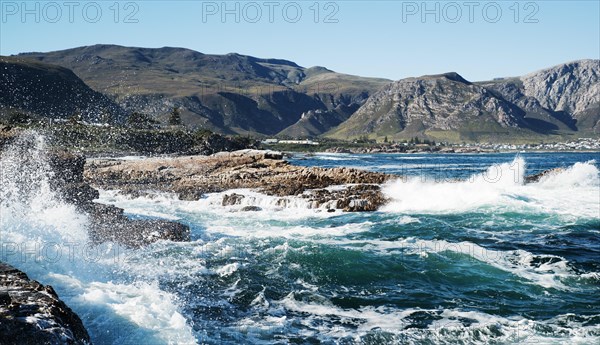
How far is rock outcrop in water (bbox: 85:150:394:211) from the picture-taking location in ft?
118

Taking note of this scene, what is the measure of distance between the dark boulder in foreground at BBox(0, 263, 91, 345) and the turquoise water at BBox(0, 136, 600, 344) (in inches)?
80.5

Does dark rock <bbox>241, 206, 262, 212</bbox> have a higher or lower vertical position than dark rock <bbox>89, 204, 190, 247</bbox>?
lower

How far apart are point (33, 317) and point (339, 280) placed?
36.4 ft

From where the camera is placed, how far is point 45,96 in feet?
560

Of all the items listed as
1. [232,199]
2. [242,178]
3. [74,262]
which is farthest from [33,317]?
[242,178]

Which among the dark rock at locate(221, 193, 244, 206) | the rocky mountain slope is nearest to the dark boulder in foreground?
the dark rock at locate(221, 193, 244, 206)

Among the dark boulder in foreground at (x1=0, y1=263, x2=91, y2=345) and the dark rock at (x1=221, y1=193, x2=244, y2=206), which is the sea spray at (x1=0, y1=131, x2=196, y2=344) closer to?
the dark boulder in foreground at (x1=0, y1=263, x2=91, y2=345)

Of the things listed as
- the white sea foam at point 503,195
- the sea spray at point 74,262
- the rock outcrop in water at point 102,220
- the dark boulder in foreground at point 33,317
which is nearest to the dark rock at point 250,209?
the white sea foam at point 503,195

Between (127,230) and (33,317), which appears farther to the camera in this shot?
(127,230)

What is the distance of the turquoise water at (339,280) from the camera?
12.2 metres

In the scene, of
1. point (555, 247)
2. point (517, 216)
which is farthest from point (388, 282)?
point (517, 216)

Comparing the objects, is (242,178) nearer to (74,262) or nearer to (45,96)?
(74,262)

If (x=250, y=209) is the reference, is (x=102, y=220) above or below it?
above

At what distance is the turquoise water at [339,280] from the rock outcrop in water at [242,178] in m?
5.01
